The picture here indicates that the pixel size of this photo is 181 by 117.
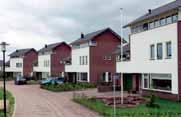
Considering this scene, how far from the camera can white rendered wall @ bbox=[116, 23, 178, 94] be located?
30672 mm

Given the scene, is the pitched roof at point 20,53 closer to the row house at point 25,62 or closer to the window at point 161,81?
the row house at point 25,62

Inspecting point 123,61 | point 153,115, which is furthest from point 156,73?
point 153,115

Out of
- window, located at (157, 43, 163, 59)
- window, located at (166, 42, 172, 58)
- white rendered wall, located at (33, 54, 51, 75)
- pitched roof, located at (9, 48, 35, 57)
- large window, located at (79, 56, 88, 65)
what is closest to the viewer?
window, located at (166, 42, 172, 58)

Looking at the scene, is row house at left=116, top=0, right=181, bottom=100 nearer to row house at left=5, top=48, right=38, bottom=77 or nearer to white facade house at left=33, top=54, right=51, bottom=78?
white facade house at left=33, top=54, right=51, bottom=78

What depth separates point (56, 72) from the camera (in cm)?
7944

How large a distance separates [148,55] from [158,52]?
190cm

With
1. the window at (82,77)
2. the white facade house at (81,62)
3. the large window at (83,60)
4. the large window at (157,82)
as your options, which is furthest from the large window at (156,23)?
the window at (82,77)

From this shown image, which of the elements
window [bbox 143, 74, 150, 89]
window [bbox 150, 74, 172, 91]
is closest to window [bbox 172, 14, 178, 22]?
window [bbox 150, 74, 172, 91]

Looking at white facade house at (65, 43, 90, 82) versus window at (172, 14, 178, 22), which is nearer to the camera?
window at (172, 14, 178, 22)

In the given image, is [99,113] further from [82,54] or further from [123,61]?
[82,54]

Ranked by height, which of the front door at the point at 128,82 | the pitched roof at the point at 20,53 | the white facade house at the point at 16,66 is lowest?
the front door at the point at 128,82

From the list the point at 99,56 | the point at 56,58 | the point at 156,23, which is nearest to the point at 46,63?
the point at 56,58

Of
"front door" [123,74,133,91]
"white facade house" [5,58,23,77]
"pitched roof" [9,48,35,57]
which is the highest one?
"pitched roof" [9,48,35,57]

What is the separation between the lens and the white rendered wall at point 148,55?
3067cm
